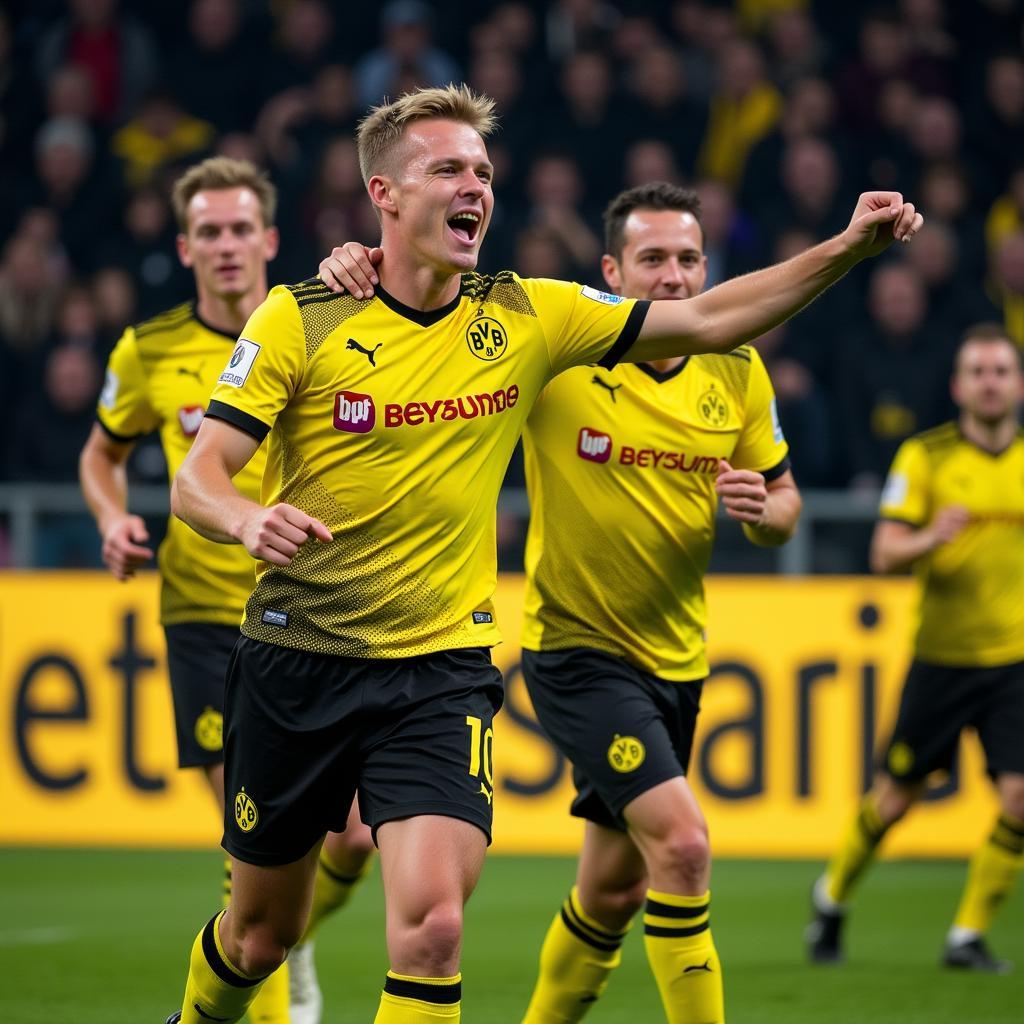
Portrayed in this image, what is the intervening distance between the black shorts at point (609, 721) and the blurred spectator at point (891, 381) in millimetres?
6469

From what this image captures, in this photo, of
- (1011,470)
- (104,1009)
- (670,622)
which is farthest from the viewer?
(1011,470)

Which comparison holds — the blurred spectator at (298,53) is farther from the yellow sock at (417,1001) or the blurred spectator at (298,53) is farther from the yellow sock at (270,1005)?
the yellow sock at (417,1001)

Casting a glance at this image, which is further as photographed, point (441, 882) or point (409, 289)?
point (409, 289)

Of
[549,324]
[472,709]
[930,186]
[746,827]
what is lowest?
[746,827]

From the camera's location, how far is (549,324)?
507cm

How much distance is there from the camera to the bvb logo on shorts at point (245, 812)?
4.85 m

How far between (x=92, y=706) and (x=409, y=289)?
23.5 feet

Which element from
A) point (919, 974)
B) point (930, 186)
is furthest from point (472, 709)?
point (930, 186)

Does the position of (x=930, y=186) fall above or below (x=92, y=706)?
above

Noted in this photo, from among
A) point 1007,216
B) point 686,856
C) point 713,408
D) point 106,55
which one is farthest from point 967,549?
point 106,55

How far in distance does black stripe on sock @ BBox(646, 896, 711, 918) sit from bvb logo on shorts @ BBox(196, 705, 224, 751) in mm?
1729

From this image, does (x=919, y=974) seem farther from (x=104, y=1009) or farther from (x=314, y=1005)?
(x=104, y=1009)

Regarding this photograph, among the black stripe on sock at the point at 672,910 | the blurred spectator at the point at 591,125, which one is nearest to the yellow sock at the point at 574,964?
the black stripe on sock at the point at 672,910

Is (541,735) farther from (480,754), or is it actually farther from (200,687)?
(480,754)
